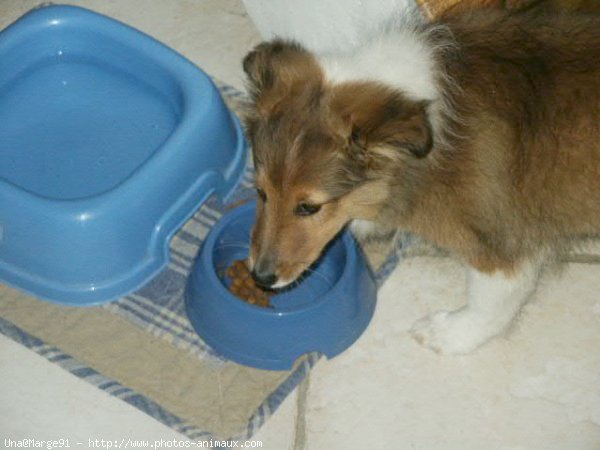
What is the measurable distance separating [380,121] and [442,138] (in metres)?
0.25

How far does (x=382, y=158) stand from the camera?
7.79 feet

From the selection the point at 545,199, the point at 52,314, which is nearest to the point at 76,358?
the point at 52,314

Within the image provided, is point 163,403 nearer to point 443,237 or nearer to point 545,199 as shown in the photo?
point 443,237

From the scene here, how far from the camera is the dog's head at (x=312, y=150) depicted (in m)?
2.29

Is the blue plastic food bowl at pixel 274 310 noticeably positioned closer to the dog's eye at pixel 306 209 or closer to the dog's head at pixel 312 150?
the dog's head at pixel 312 150

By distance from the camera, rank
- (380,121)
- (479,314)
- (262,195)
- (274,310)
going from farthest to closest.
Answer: (479,314)
(274,310)
(262,195)
(380,121)

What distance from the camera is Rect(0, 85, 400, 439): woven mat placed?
2799 millimetres

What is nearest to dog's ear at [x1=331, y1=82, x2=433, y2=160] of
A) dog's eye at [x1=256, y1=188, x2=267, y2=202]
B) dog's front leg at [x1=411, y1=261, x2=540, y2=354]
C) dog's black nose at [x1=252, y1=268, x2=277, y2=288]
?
dog's eye at [x1=256, y1=188, x2=267, y2=202]

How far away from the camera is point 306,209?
244cm

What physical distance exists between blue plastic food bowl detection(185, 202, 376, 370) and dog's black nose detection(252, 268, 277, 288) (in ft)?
0.37

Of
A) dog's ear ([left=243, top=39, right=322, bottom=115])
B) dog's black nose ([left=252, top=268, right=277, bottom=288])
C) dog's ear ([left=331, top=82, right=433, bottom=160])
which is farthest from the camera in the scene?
dog's black nose ([left=252, top=268, right=277, bottom=288])

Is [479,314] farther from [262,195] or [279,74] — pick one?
[279,74]

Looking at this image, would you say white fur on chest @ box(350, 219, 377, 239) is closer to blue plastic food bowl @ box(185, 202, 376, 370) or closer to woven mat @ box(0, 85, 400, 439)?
blue plastic food bowl @ box(185, 202, 376, 370)

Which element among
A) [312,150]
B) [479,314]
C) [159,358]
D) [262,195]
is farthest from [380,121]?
[159,358]
